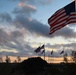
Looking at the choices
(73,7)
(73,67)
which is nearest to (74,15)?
(73,7)

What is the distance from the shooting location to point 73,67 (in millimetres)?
32438

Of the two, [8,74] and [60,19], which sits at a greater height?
[60,19]

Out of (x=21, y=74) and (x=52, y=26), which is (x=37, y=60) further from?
(x=52, y=26)

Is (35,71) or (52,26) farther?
(35,71)

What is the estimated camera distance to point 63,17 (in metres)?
22.6

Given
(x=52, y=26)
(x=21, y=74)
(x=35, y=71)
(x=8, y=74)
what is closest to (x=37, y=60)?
(x=35, y=71)

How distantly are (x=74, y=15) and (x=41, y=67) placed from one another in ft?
80.2

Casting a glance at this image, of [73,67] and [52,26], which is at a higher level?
[52,26]

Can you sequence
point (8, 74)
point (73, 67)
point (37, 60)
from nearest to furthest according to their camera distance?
point (73, 67)
point (37, 60)
point (8, 74)

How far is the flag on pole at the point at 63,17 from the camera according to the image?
22000 millimetres

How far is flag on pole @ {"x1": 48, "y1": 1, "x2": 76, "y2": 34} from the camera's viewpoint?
72.2 ft

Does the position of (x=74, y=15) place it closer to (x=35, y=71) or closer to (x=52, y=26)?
(x=52, y=26)

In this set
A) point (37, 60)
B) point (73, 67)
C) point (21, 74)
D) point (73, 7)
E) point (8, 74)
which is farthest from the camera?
point (8, 74)

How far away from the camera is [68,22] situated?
865 inches
